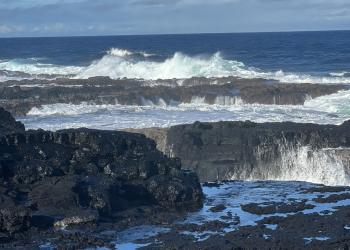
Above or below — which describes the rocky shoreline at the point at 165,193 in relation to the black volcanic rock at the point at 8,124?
below

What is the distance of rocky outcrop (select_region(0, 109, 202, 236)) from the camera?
17.2m

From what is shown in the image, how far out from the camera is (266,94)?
138ft

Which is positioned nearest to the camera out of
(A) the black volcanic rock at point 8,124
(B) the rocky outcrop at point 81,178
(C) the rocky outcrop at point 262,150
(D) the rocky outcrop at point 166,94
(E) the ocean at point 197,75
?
(B) the rocky outcrop at point 81,178

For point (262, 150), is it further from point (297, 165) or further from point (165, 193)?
point (165, 193)

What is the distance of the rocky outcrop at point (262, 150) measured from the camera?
936 inches

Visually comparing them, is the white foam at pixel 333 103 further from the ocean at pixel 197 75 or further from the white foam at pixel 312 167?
the white foam at pixel 312 167

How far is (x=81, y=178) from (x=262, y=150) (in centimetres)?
775

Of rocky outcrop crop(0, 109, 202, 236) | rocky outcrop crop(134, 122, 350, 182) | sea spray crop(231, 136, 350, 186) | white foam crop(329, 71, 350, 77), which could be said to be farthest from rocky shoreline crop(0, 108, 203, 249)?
white foam crop(329, 71, 350, 77)

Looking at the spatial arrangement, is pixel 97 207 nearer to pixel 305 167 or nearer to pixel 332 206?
pixel 332 206

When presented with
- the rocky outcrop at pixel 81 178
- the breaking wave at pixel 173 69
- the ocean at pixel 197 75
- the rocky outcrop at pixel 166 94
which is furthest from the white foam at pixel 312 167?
the breaking wave at pixel 173 69

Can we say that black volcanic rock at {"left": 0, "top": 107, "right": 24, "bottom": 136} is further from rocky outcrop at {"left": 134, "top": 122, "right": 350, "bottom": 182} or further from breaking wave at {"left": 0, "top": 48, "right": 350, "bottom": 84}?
breaking wave at {"left": 0, "top": 48, "right": 350, "bottom": 84}

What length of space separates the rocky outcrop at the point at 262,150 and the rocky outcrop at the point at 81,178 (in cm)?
357

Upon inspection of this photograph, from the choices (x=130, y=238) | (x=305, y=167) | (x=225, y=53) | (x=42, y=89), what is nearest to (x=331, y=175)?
(x=305, y=167)

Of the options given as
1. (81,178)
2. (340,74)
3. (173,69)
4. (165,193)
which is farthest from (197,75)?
(81,178)
